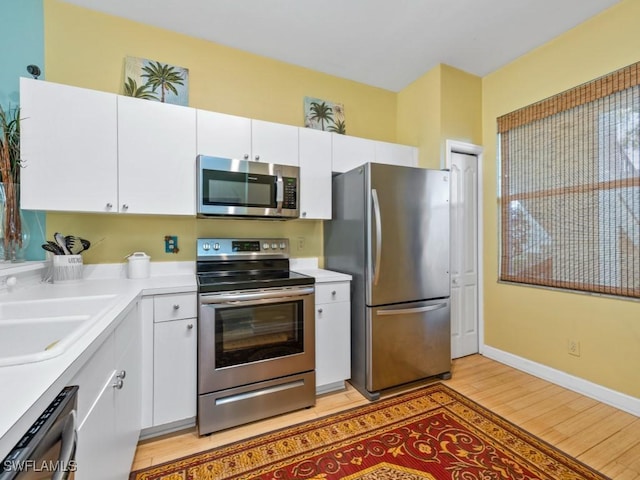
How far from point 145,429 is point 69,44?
8.41 feet

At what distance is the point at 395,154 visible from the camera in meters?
2.82

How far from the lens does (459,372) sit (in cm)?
261

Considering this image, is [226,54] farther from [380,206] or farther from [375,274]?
[375,274]

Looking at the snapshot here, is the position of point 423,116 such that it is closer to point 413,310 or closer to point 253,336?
point 413,310

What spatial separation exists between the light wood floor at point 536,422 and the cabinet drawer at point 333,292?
28.9 inches

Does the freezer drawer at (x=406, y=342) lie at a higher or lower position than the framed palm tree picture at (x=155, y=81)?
lower

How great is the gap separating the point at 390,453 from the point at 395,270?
3.70 ft

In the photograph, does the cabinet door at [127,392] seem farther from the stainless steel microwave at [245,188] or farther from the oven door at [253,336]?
the stainless steel microwave at [245,188]

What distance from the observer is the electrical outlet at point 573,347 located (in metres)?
2.26

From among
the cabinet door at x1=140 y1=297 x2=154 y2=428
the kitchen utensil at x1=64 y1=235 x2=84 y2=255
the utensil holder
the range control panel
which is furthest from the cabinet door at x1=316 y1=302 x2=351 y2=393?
the kitchen utensil at x1=64 y1=235 x2=84 y2=255

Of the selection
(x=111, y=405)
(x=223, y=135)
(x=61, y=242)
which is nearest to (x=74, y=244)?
(x=61, y=242)

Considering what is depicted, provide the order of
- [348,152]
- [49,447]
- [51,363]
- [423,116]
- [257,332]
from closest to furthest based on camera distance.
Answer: [49,447] < [51,363] < [257,332] < [348,152] < [423,116]

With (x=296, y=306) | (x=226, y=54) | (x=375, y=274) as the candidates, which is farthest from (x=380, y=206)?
(x=226, y=54)

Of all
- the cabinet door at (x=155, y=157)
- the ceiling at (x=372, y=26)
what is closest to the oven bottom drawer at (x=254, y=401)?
the cabinet door at (x=155, y=157)
